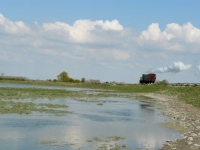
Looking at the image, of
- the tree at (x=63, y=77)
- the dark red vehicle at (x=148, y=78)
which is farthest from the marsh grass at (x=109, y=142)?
the tree at (x=63, y=77)

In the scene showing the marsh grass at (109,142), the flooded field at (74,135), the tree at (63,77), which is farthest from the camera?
the tree at (63,77)

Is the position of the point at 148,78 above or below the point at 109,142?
above

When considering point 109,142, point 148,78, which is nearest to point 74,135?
point 109,142

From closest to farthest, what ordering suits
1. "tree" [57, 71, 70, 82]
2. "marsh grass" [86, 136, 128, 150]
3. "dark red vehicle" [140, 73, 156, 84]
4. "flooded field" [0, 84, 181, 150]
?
"marsh grass" [86, 136, 128, 150] < "flooded field" [0, 84, 181, 150] < "dark red vehicle" [140, 73, 156, 84] < "tree" [57, 71, 70, 82]

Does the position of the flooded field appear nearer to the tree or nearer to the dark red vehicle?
the dark red vehicle

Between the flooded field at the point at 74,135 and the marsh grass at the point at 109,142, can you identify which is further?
the flooded field at the point at 74,135

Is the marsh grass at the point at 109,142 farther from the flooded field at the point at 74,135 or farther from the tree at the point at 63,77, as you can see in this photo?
the tree at the point at 63,77

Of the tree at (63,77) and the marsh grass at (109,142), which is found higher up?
the tree at (63,77)

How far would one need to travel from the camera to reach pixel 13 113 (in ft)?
112

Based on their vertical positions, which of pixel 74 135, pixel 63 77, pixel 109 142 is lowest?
pixel 109 142

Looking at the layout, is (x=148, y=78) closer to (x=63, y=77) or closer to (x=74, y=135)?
(x=63, y=77)

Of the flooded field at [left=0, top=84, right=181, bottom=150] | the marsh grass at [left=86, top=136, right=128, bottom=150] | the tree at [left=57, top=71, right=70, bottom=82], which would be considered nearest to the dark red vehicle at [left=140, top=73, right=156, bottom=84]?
the tree at [left=57, top=71, right=70, bottom=82]

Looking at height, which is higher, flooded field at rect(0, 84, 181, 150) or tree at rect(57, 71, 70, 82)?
tree at rect(57, 71, 70, 82)

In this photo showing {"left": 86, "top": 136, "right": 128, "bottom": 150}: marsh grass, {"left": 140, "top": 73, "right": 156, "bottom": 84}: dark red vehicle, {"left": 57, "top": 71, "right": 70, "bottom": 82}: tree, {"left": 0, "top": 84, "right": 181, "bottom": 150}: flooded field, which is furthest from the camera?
→ {"left": 57, "top": 71, "right": 70, "bottom": 82}: tree
